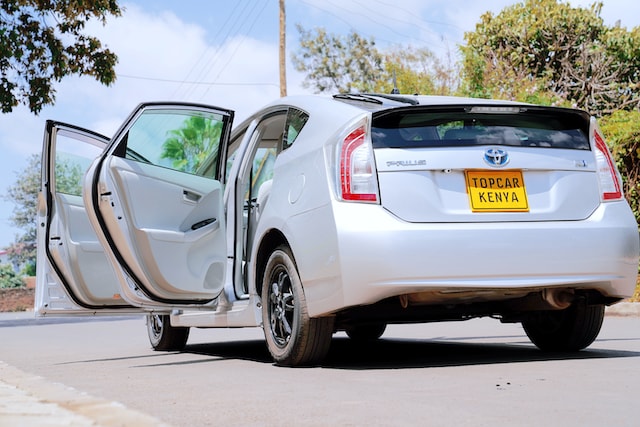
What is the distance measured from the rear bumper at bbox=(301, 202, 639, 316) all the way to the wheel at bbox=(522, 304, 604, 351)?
3.00ft

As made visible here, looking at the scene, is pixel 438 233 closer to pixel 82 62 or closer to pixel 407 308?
pixel 407 308

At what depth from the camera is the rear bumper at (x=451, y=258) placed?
563cm

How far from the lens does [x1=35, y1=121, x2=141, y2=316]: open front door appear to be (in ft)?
26.4

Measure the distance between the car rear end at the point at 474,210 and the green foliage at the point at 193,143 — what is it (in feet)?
6.57

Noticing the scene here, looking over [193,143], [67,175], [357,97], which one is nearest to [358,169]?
[357,97]

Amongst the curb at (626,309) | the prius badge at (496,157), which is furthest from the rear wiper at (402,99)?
the curb at (626,309)

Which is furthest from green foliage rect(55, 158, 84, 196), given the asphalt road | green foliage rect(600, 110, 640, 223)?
green foliage rect(600, 110, 640, 223)

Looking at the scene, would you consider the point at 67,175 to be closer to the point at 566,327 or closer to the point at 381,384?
the point at 381,384

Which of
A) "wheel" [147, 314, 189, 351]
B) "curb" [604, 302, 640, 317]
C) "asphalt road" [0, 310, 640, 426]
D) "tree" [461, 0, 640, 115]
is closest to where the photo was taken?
"asphalt road" [0, 310, 640, 426]

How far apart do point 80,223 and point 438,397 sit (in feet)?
15.1

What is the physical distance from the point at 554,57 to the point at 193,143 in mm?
21767

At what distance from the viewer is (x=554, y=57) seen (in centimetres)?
2795

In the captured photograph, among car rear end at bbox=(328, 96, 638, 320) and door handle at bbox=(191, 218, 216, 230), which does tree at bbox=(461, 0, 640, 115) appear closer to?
door handle at bbox=(191, 218, 216, 230)

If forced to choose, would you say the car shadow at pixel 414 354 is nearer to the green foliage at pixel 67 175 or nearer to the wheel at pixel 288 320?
the wheel at pixel 288 320
